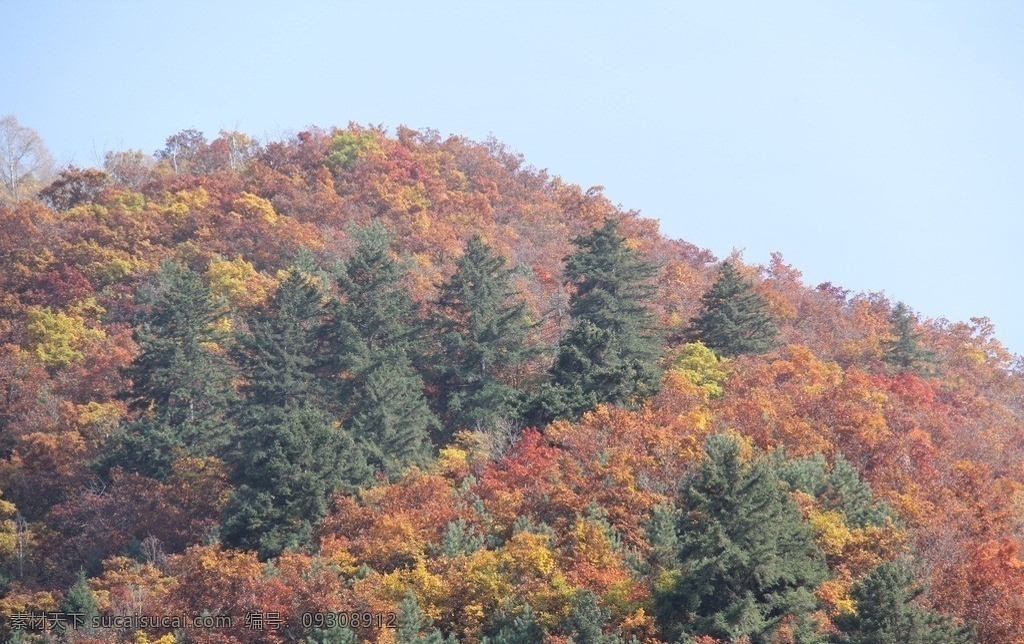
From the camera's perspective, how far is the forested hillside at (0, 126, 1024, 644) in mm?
36156

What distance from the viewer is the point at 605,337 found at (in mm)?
51656

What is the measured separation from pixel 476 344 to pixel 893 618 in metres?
27.6

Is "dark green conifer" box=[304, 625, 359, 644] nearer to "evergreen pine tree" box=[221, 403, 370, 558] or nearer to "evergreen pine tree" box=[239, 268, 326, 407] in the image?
"evergreen pine tree" box=[221, 403, 370, 558]

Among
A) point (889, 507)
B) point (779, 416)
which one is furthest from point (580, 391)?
point (889, 507)

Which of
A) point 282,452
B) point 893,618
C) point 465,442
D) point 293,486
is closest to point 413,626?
point 293,486

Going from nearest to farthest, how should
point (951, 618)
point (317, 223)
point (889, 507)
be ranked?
point (951, 618) → point (889, 507) → point (317, 223)

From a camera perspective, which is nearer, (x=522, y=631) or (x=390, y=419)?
(x=522, y=631)

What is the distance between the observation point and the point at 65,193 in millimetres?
86812

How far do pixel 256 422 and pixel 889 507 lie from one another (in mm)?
24107

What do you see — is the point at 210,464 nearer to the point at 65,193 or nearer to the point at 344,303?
the point at 344,303

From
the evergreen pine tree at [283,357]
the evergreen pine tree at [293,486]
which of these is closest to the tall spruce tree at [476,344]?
the evergreen pine tree at [283,357]

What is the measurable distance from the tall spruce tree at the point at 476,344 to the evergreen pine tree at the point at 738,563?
58.9ft

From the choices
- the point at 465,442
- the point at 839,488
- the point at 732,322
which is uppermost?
the point at 732,322

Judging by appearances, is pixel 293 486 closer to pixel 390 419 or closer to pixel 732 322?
pixel 390 419
